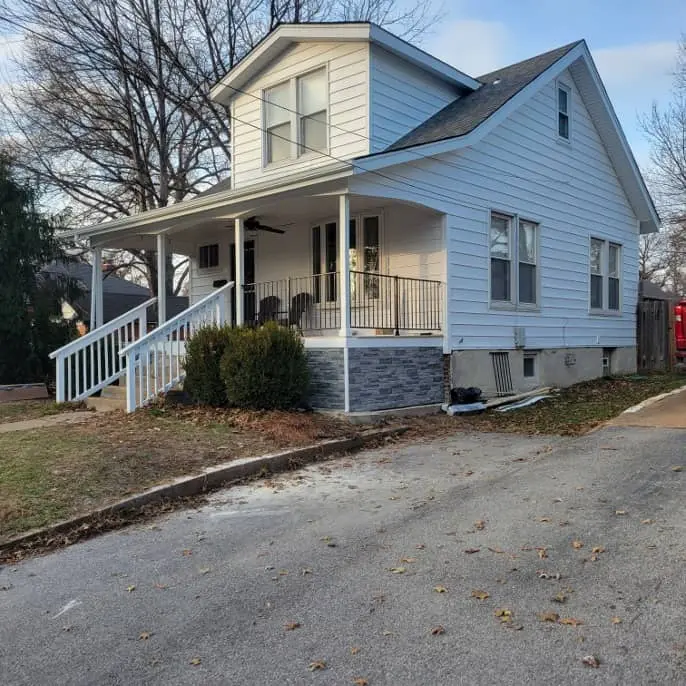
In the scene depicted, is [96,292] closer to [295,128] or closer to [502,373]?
[295,128]

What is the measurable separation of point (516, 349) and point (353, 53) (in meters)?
6.11

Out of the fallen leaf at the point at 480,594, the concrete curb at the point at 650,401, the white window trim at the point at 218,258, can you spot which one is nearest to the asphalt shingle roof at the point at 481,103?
the concrete curb at the point at 650,401

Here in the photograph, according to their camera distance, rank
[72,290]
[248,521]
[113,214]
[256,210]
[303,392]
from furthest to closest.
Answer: [113,214] < [72,290] < [256,210] < [303,392] < [248,521]

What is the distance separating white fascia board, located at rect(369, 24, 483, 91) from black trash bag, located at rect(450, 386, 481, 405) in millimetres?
5886

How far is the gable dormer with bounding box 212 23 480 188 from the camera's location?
36.6ft

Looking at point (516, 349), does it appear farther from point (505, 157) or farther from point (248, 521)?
point (248, 521)

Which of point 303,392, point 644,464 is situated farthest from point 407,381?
point 644,464

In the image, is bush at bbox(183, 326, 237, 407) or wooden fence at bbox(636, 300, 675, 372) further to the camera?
wooden fence at bbox(636, 300, 675, 372)

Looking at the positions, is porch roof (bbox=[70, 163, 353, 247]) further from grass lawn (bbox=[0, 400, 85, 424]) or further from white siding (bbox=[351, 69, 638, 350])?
grass lawn (bbox=[0, 400, 85, 424])

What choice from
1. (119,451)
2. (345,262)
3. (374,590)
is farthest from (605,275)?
(374,590)

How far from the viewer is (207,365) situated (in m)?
9.64

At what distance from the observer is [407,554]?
168 inches

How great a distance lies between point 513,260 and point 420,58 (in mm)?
4003

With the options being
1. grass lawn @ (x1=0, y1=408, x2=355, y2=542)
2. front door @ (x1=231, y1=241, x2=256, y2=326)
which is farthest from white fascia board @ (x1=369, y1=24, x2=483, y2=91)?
grass lawn @ (x1=0, y1=408, x2=355, y2=542)
